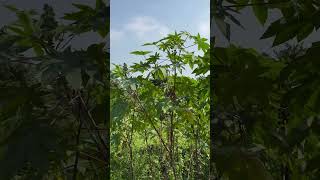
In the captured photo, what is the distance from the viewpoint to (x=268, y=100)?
740 mm

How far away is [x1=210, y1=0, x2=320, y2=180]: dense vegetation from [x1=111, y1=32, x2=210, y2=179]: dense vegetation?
24 centimetres

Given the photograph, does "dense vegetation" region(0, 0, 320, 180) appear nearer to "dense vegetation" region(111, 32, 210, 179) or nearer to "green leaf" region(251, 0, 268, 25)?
"green leaf" region(251, 0, 268, 25)

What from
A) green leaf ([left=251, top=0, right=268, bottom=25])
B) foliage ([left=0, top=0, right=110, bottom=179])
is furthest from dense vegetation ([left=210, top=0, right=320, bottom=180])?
foliage ([left=0, top=0, right=110, bottom=179])

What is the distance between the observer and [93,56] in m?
0.72

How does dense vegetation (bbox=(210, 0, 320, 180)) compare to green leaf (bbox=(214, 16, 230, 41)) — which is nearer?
dense vegetation (bbox=(210, 0, 320, 180))

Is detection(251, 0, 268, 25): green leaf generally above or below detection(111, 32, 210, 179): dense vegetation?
above

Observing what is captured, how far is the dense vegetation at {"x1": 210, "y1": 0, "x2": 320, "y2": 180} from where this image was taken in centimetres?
61

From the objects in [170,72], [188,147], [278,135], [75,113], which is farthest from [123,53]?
[278,135]

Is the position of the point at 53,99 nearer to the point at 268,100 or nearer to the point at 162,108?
the point at 268,100

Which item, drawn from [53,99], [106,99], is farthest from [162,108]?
[53,99]

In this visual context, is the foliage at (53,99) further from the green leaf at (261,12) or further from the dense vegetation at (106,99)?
the green leaf at (261,12)

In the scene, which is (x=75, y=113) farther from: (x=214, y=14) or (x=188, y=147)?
(x=188, y=147)

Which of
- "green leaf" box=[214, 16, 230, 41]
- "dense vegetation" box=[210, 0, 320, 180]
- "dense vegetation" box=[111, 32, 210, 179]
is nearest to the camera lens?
"dense vegetation" box=[210, 0, 320, 180]

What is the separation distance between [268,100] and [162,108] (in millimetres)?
654
